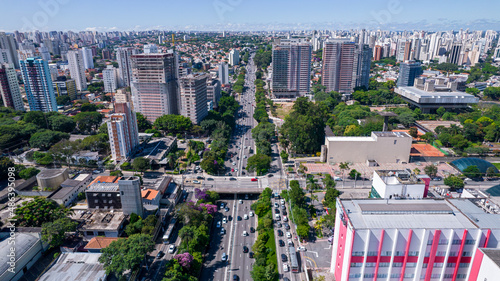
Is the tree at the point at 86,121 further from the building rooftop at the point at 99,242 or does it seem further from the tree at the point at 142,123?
the building rooftop at the point at 99,242

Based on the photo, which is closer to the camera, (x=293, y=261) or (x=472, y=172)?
(x=293, y=261)

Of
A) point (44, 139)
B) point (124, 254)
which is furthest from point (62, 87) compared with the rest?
point (124, 254)

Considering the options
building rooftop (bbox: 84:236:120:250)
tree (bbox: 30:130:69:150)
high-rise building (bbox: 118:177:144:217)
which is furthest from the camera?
tree (bbox: 30:130:69:150)

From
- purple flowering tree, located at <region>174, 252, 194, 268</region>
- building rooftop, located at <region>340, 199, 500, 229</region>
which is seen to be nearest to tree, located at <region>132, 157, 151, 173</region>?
purple flowering tree, located at <region>174, 252, 194, 268</region>

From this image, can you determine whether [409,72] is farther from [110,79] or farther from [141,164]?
[110,79]

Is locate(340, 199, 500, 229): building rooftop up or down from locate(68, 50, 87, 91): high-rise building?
down

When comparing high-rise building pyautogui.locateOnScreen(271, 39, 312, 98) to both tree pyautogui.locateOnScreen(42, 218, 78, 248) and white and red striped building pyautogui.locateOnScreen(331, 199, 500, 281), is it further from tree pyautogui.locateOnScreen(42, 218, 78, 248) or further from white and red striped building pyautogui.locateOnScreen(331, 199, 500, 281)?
tree pyautogui.locateOnScreen(42, 218, 78, 248)
